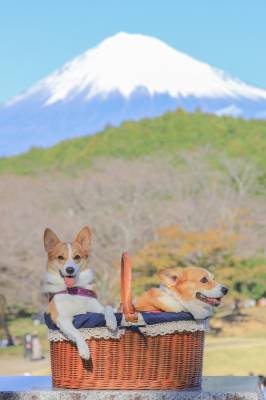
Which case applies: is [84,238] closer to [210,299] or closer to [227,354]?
[210,299]

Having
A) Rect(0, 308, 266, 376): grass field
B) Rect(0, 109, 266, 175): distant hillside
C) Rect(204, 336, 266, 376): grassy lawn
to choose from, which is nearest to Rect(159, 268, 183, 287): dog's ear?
Rect(0, 308, 266, 376): grass field

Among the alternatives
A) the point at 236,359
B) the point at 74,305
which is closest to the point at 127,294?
the point at 74,305

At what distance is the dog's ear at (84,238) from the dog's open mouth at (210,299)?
0.41m

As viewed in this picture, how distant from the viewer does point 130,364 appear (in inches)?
133

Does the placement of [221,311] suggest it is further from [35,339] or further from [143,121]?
[143,121]

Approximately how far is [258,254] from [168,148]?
1600cm

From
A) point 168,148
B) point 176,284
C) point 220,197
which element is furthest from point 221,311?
point 176,284

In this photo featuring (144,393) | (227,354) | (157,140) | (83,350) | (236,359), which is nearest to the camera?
(144,393)

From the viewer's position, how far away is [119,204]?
38.1 metres

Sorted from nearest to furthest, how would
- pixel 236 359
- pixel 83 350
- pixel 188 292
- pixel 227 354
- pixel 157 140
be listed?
1. pixel 83 350
2. pixel 188 292
3. pixel 236 359
4. pixel 227 354
5. pixel 157 140

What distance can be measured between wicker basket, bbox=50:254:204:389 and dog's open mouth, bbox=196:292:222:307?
13 cm

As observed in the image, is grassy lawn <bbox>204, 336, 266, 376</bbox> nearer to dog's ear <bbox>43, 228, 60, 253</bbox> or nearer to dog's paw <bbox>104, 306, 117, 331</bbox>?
dog's ear <bbox>43, 228, 60, 253</bbox>

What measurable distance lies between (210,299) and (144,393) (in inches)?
15.6

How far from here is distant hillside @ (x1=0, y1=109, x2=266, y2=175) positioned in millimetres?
52406
